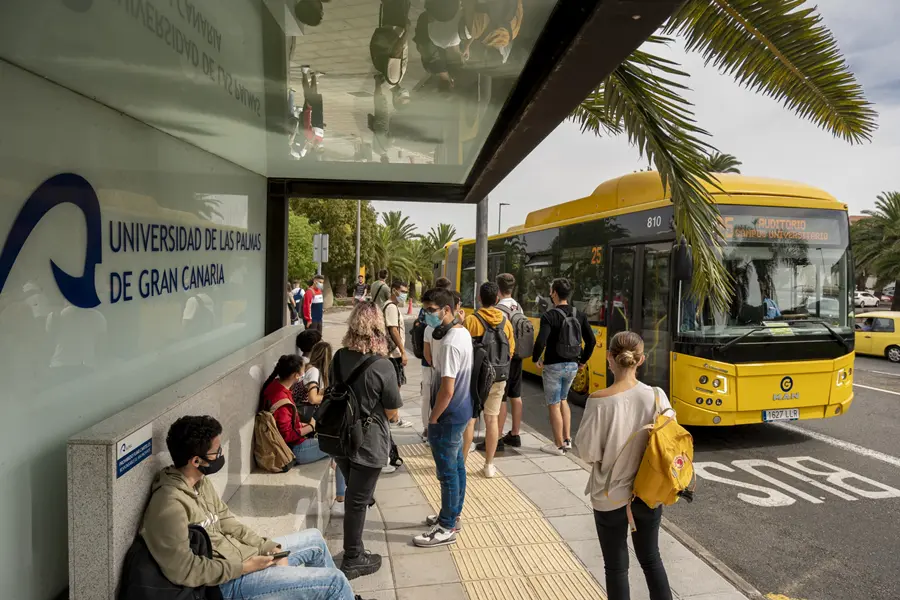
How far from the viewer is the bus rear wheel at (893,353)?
1677cm

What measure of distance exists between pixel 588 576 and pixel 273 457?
2.41 meters

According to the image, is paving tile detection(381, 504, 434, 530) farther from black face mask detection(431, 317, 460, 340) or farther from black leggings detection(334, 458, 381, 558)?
black face mask detection(431, 317, 460, 340)

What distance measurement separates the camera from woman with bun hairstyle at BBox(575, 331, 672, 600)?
3312 millimetres

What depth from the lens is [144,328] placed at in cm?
331

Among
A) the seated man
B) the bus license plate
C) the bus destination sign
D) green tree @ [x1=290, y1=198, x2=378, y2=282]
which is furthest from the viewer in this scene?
green tree @ [x1=290, y1=198, x2=378, y2=282]

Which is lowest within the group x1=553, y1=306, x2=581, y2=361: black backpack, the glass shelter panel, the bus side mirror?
x1=553, y1=306, x2=581, y2=361: black backpack

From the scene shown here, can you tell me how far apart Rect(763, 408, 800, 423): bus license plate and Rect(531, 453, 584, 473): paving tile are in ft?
8.41

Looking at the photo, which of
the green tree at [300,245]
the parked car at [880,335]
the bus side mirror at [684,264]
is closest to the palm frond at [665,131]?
the bus side mirror at [684,264]

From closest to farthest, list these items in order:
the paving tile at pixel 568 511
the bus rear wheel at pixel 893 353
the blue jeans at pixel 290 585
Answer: the blue jeans at pixel 290 585, the paving tile at pixel 568 511, the bus rear wheel at pixel 893 353

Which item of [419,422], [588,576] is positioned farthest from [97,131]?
[419,422]

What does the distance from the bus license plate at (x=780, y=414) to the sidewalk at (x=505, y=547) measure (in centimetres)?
262

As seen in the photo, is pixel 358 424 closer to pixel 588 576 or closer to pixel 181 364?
pixel 181 364

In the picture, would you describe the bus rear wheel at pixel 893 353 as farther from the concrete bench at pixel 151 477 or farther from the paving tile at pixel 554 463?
the concrete bench at pixel 151 477

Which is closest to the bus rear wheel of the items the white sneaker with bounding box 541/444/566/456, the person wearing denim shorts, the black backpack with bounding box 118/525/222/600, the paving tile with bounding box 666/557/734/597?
the person wearing denim shorts
